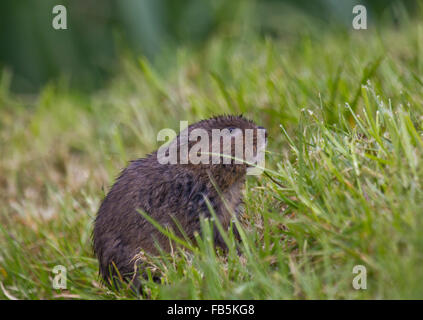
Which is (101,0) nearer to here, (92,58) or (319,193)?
(92,58)

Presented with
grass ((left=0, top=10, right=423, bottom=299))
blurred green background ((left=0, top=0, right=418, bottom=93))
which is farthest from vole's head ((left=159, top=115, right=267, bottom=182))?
blurred green background ((left=0, top=0, right=418, bottom=93))

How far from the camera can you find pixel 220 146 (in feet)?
10.6

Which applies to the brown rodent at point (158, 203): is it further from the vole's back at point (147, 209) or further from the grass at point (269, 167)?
the grass at point (269, 167)

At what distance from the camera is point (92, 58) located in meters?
9.52

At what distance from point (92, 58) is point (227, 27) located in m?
3.43

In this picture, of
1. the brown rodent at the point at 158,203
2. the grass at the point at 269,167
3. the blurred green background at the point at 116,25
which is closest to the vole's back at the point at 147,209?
the brown rodent at the point at 158,203

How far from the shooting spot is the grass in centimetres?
236

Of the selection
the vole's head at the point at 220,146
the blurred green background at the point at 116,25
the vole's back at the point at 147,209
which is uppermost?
the blurred green background at the point at 116,25

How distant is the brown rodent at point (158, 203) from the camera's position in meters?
3.01

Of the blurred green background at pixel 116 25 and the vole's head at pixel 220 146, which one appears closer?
the vole's head at pixel 220 146

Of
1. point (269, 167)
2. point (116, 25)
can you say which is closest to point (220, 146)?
point (269, 167)

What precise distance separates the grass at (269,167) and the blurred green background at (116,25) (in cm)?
83

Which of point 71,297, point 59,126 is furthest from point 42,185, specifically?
point 71,297

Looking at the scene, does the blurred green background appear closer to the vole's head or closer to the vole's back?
the vole's head
